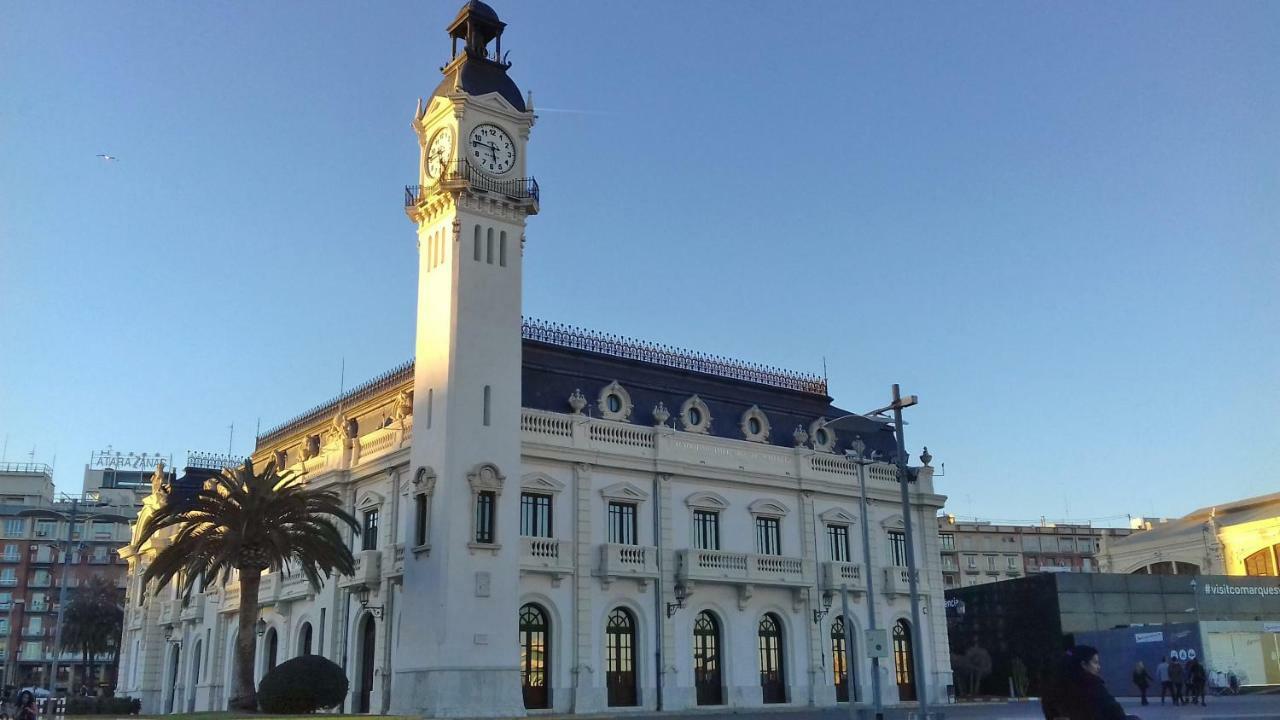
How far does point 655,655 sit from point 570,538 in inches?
224

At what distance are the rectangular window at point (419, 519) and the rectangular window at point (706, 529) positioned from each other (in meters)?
11.8

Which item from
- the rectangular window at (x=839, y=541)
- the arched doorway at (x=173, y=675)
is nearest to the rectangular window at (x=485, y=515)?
the rectangular window at (x=839, y=541)

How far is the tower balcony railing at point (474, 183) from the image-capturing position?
41094 mm

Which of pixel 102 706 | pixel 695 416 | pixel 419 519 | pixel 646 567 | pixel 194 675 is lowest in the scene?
pixel 102 706

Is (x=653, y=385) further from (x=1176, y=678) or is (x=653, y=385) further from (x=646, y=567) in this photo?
(x=1176, y=678)

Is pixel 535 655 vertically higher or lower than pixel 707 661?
higher

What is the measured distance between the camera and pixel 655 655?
141ft

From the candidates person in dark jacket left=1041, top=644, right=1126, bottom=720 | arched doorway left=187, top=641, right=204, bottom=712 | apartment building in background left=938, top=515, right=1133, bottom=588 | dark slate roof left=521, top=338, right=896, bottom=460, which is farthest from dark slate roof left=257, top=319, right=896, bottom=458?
apartment building in background left=938, top=515, right=1133, bottom=588

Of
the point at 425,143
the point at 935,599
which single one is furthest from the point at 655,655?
the point at 425,143

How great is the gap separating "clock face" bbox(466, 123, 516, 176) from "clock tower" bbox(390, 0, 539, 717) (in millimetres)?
46

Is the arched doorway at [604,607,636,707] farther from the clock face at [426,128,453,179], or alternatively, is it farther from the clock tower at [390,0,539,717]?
the clock face at [426,128,453,179]

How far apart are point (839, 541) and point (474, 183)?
897 inches

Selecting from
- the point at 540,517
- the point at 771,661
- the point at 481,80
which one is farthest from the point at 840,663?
the point at 481,80

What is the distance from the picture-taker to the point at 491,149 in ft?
140
